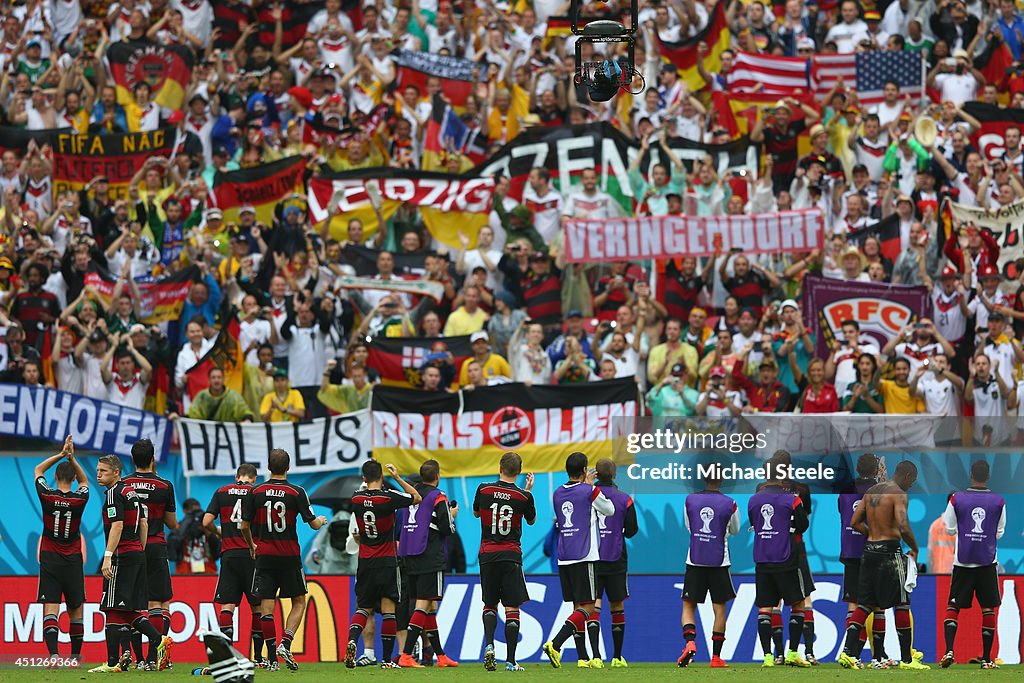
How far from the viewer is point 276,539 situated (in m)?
16.4

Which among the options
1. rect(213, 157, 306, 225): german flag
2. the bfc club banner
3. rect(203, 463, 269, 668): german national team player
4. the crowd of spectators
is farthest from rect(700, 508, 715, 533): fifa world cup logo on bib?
rect(213, 157, 306, 225): german flag

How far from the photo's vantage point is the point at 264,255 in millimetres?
24641

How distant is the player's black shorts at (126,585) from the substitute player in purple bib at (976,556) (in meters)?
7.78

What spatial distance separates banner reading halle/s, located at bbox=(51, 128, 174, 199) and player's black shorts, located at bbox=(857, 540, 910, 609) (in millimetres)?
14337

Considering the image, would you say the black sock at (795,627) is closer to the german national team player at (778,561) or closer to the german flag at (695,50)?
the german national team player at (778,561)

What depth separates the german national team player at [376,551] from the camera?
1680 centimetres

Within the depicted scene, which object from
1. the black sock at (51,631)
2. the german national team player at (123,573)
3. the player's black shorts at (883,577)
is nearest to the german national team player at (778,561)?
the player's black shorts at (883,577)

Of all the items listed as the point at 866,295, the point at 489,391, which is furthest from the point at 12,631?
the point at 866,295

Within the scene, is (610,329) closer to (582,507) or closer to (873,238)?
(873,238)

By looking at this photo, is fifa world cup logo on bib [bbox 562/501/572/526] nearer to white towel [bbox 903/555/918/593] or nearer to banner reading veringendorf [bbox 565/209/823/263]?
white towel [bbox 903/555/918/593]

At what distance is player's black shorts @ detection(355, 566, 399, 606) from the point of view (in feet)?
55.6

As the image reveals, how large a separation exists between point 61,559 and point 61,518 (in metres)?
0.45

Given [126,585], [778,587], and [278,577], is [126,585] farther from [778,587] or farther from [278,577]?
[778,587]

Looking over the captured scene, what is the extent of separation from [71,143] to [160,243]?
2.96 m
